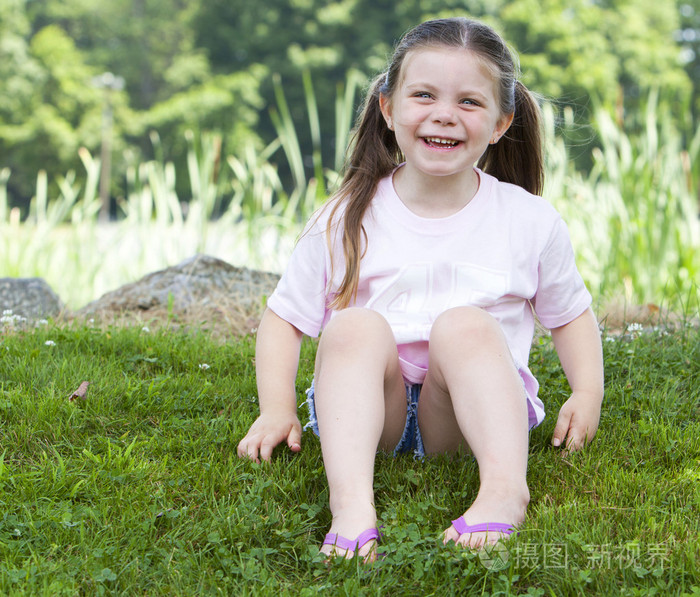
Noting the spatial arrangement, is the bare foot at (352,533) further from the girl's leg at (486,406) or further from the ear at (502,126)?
the ear at (502,126)

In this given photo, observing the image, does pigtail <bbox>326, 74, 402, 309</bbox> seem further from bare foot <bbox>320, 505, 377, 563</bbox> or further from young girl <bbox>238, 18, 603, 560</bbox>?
bare foot <bbox>320, 505, 377, 563</bbox>

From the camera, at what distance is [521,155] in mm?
2441

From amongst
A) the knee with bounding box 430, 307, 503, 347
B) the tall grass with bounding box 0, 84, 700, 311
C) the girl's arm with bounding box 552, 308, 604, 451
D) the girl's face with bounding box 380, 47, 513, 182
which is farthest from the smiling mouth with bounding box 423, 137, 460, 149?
the tall grass with bounding box 0, 84, 700, 311

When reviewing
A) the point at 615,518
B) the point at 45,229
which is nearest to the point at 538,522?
the point at 615,518

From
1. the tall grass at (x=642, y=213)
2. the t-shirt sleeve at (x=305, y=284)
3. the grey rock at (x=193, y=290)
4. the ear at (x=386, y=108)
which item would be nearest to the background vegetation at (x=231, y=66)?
the tall grass at (x=642, y=213)

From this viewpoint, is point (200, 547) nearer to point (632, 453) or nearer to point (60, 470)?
point (60, 470)

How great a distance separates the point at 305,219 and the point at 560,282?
118 inches

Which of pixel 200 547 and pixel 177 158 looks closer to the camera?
pixel 200 547

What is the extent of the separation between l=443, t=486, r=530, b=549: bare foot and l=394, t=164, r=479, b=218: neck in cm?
79

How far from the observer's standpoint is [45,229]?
5770 millimetres

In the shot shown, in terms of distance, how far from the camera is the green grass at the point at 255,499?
4.98ft

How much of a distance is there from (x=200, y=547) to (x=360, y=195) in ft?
3.40

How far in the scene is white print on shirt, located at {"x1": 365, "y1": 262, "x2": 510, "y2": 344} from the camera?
205 cm

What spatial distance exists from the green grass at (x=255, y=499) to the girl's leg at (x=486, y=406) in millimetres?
75
